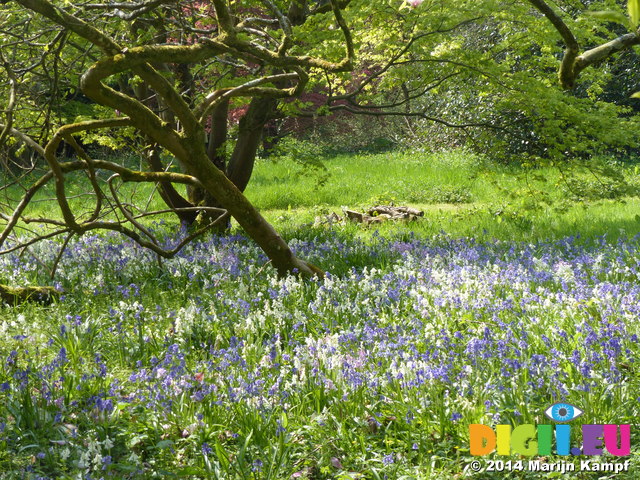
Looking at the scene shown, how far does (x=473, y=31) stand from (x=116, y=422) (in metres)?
21.2

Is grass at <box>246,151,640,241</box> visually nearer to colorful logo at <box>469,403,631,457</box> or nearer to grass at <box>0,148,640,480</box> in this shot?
grass at <box>0,148,640,480</box>

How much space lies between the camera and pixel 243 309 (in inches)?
200

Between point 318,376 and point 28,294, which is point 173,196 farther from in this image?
point 318,376

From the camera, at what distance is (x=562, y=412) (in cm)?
316


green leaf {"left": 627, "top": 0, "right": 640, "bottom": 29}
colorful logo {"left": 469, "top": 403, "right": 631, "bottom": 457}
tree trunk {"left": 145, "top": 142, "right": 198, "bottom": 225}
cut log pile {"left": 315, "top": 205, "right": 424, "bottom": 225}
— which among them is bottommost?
colorful logo {"left": 469, "top": 403, "right": 631, "bottom": 457}

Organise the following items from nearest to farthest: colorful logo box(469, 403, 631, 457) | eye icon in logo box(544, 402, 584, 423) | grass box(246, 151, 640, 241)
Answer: colorful logo box(469, 403, 631, 457), eye icon in logo box(544, 402, 584, 423), grass box(246, 151, 640, 241)

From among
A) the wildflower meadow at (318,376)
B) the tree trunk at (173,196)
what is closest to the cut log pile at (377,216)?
the tree trunk at (173,196)

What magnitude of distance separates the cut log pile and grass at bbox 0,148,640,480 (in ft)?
11.1

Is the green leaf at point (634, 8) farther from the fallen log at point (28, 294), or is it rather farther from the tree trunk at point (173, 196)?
the tree trunk at point (173, 196)

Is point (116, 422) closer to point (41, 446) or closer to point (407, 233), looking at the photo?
point (41, 446)

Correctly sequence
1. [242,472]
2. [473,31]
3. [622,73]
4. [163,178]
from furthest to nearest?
[473,31]
[622,73]
[163,178]
[242,472]

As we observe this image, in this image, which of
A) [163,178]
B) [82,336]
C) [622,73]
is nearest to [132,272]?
[163,178]

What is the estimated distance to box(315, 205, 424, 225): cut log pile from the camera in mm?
10334

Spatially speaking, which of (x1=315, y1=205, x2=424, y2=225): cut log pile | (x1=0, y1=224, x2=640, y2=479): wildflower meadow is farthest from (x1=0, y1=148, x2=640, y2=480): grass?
(x1=315, y1=205, x2=424, y2=225): cut log pile
